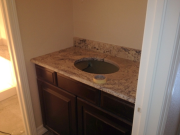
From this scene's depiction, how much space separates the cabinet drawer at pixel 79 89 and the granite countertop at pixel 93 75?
0.06m

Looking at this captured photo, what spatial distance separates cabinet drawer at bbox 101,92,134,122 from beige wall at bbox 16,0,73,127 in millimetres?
798

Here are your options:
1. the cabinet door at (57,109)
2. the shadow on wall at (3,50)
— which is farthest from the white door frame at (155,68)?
the shadow on wall at (3,50)

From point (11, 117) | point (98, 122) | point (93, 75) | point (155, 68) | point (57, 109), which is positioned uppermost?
point (155, 68)

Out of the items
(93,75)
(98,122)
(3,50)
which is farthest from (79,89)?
(3,50)

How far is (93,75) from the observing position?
1.17m

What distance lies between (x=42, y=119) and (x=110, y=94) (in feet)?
3.44

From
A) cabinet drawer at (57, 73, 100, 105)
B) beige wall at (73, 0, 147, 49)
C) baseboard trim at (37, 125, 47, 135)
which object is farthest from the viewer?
baseboard trim at (37, 125, 47, 135)

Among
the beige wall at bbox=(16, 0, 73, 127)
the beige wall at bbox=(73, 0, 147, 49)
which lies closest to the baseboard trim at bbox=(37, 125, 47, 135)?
the beige wall at bbox=(16, 0, 73, 127)

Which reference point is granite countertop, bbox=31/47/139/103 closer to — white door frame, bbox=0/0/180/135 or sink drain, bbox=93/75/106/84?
sink drain, bbox=93/75/106/84

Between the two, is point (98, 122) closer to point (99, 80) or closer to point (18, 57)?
point (99, 80)

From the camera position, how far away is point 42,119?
1.76 meters

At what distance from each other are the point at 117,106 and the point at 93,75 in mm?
283

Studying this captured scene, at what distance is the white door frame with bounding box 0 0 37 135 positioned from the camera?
4.00ft

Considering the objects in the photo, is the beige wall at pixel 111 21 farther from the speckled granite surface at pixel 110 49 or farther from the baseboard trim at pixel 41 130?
the baseboard trim at pixel 41 130
